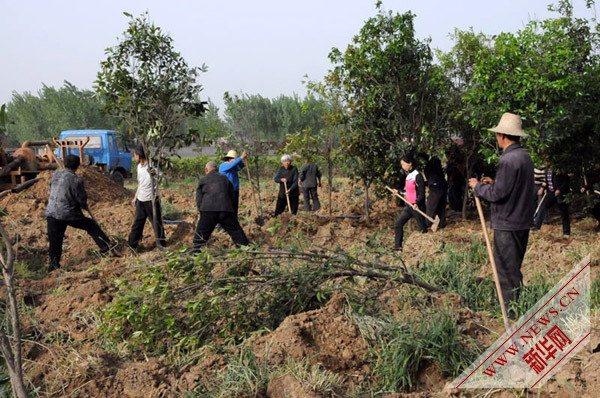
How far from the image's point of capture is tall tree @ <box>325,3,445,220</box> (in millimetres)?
8281

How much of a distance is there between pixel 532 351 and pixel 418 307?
893mm

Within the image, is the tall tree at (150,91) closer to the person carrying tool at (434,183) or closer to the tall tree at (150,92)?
the tall tree at (150,92)

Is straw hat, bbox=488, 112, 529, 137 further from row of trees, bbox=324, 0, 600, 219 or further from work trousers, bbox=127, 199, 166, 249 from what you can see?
work trousers, bbox=127, 199, 166, 249

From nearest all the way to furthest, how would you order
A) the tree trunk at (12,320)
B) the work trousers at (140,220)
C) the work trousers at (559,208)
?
1. the tree trunk at (12,320)
2. the work trousers at (140,220)
3. the work trousers at (559,208)

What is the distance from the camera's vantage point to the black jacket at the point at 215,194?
6559mm

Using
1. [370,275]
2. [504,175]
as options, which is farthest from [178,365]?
[504,175]

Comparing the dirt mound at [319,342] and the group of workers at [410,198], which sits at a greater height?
the group of workers at [410,198]

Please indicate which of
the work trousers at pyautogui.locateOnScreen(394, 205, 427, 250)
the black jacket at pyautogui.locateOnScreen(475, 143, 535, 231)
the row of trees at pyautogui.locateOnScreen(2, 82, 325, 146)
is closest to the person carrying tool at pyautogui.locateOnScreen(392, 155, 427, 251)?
the work trousers at pyautogui.locateOnScreen(394, 205, 427, 250)

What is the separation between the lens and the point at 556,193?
334 inches

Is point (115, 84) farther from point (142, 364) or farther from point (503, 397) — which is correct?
point (503, 397)

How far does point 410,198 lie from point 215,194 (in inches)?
117

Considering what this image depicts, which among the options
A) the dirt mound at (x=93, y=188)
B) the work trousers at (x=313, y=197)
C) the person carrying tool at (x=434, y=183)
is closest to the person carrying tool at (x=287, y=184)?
the work trousers at (x=313, y=197)

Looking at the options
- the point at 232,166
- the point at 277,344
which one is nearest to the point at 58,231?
the point at 232,166

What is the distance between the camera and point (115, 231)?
356 inches
